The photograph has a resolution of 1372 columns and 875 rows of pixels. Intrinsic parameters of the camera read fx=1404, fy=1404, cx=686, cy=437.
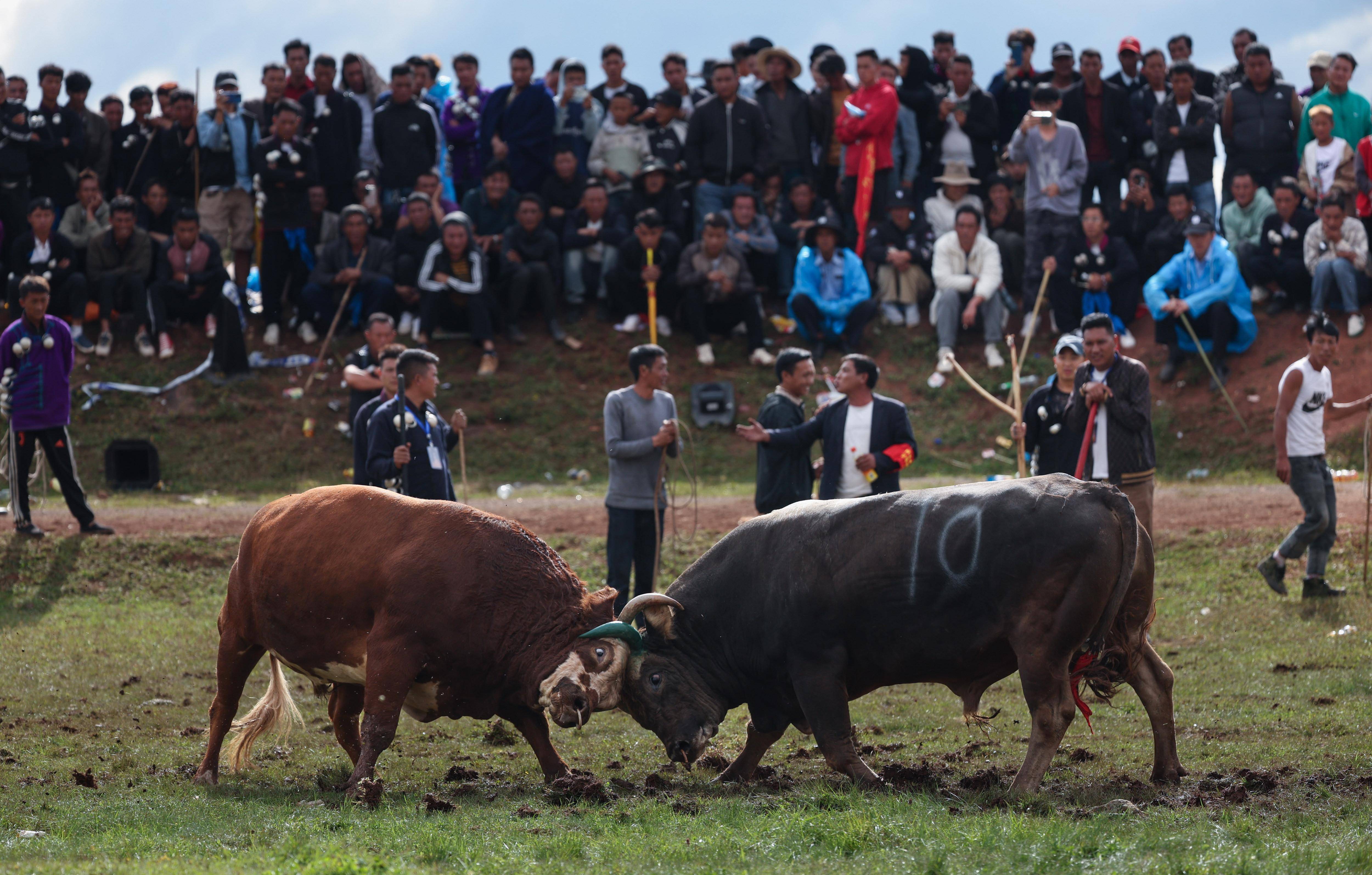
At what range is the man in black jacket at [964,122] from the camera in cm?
2030

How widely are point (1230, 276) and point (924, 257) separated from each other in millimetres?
4310

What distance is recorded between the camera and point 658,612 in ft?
25.6

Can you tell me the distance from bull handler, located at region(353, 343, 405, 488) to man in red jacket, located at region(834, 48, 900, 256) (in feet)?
32.5

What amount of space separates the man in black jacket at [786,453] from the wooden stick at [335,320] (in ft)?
31.3

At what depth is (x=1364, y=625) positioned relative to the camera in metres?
10.8

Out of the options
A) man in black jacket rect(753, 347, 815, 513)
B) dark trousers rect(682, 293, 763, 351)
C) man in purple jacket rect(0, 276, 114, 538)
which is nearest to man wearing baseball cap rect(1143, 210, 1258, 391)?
dark trousers rect(682, 293, 763, 351)

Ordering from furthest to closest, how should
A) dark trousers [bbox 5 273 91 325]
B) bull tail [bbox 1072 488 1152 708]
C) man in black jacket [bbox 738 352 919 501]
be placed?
dark trousers [bbox 5 273 91 325] < man in black jacket [bbox 738 352 919 501] < bull tail [bbox 1072 488 1152 708]

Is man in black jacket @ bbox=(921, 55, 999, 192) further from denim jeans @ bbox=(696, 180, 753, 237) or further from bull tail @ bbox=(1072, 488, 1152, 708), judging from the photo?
bull tail @ bbox=(1072, 488, 1152, 708)

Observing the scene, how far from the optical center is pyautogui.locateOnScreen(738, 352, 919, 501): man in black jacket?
33.1ft

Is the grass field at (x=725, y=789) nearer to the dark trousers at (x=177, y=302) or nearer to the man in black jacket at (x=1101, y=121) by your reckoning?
the dark trousers at (x=177, y=302)

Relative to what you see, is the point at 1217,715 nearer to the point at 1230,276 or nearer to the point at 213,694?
the point at 213,694

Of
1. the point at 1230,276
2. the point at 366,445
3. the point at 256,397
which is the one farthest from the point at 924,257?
the point at 366,445

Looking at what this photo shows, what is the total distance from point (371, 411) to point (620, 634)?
423 cm

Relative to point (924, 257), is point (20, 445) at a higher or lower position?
lower
